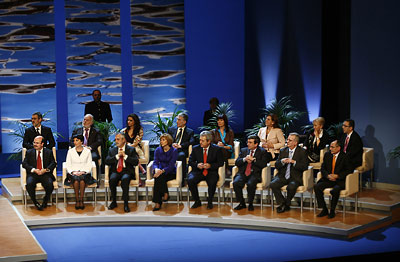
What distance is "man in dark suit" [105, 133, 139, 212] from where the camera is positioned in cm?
830

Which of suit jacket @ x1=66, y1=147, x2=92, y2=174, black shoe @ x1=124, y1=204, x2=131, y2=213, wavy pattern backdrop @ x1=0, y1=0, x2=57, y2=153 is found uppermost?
wavy pattern backdrop @ x1=0, y1=0, x2=57, y2=153

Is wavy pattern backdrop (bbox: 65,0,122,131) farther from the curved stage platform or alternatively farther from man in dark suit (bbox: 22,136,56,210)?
the curved stage platform

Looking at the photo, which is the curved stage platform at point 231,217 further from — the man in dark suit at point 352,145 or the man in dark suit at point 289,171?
the man in dark suit at point 352,145

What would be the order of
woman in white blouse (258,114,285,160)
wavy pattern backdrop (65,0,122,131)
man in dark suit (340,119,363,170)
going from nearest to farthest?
man in dark suit (340,119,363,170)
woman in white blouse (258,114,285,160)
wavy pattern backdrop (65,0,122,131)

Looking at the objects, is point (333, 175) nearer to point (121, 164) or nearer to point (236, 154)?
point (236, 154)

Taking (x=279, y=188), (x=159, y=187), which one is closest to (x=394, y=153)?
(x=279, y=188)

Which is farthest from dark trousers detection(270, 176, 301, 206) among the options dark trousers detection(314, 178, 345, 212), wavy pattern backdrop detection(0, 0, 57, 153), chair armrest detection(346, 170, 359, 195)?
wavy pattern backdrop detection(0, 0, 57, 153)

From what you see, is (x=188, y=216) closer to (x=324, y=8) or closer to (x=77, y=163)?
(x=77, y=163)

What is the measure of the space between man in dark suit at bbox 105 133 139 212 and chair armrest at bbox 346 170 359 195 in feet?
9.85

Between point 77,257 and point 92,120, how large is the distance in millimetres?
3128

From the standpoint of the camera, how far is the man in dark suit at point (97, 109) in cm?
980

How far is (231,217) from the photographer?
7.78 m

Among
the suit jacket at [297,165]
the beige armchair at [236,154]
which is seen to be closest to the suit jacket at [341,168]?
the suit jacket at [297,165]

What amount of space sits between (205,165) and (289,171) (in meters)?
1.20
